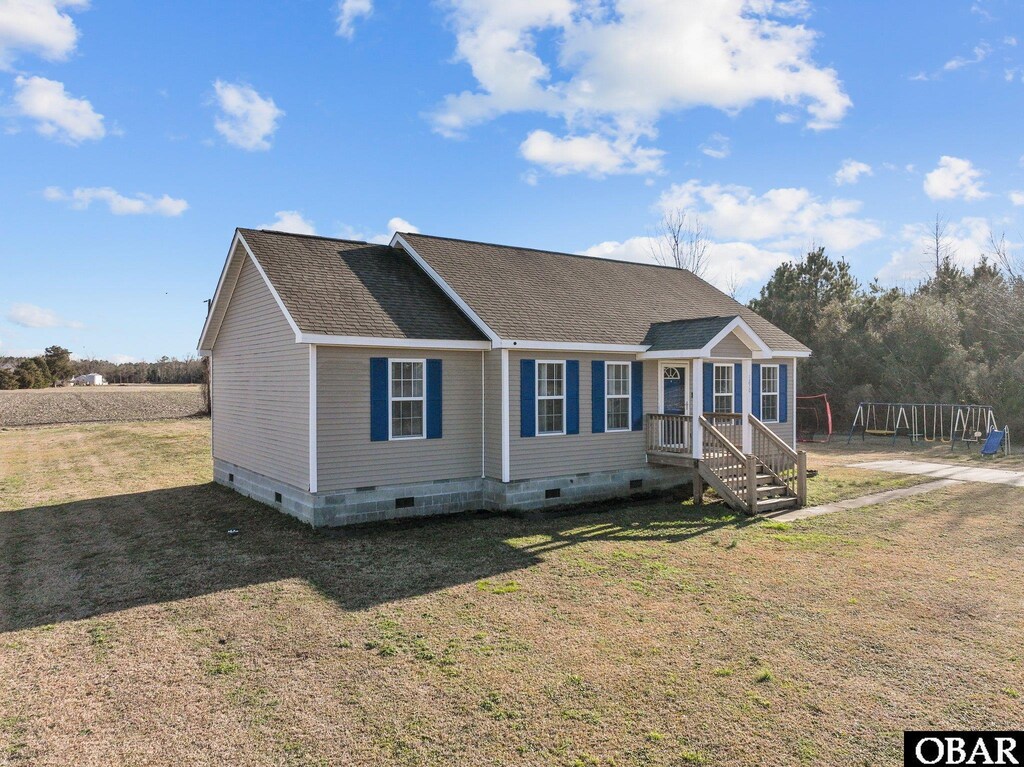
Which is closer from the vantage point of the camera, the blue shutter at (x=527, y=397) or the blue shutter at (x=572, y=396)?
the blue shutter at (x=527, y=397)

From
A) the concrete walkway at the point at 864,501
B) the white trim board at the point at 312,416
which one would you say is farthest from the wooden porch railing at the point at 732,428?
the white trim board at the point at 312,416

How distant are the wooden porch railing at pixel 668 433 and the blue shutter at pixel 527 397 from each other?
307 cm

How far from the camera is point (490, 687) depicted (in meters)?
5.04

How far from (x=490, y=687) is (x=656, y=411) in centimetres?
982

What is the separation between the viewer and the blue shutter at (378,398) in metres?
11.0

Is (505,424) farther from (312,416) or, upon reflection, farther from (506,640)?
(506,640)

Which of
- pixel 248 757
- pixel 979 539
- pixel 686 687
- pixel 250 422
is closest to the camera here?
pixel 248 757

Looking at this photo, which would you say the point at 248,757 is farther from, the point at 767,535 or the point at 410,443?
the point at 767,535

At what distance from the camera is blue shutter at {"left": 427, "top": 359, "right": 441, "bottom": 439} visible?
11.6 m

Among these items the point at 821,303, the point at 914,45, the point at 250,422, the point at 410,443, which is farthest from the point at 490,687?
the point at 821,303

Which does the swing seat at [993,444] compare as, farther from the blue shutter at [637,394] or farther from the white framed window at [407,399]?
the white framed window at [407,399]

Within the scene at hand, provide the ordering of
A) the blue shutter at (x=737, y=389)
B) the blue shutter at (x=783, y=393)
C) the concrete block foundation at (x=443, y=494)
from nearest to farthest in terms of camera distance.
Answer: the concrete block foundation at (x=443, y=494), the blue shutter at (x=737, y=389), the blue shutter at (x=783, y=393)

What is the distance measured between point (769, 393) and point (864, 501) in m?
3.95

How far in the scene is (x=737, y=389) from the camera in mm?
14828
